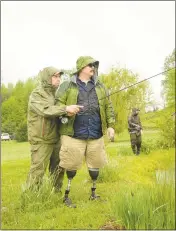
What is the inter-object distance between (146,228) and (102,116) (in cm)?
174

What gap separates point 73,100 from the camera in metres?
4.88

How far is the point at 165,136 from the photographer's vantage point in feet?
56.5

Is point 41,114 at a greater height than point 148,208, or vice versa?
point 41,114

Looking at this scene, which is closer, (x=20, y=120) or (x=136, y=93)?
(x=20, y=120)

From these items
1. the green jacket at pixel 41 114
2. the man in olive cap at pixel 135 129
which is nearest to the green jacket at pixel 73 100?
the green jacket at pixel 41 114

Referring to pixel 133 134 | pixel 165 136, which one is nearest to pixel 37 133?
pixel 133 134

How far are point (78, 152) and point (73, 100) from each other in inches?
25.2

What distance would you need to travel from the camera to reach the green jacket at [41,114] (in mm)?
4848

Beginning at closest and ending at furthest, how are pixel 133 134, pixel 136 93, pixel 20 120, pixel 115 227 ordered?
pixel 115 227 < pixel 20 120 < pixel 133 134 < pixel 136 93

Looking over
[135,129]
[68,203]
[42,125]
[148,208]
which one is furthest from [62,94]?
[135,129]

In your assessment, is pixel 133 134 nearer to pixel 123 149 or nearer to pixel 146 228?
pixel 123 149

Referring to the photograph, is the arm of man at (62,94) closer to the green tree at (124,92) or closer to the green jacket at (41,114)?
the green jacket at (41,114)

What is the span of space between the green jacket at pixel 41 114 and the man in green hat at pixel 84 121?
0.41ft

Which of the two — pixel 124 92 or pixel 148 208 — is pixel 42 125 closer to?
pixel 148 208
